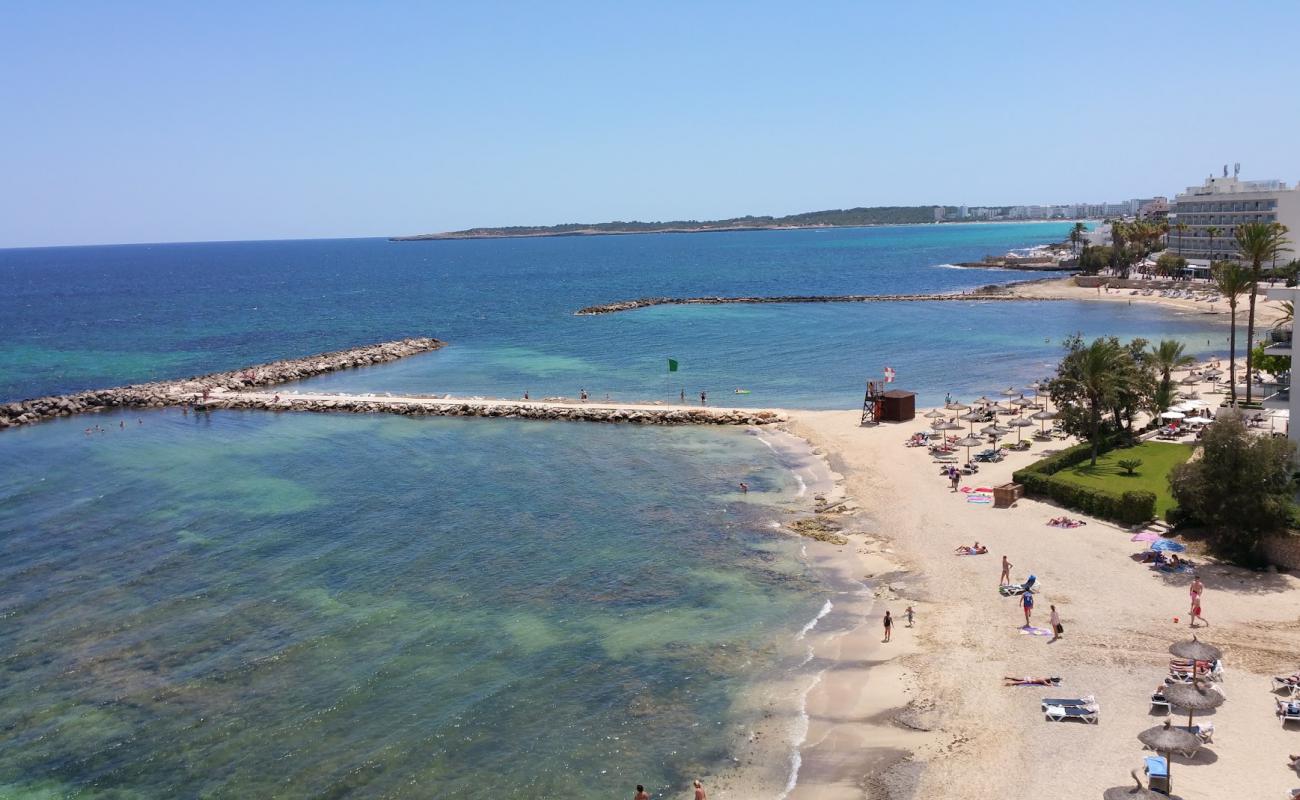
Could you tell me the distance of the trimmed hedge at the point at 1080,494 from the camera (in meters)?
36.9

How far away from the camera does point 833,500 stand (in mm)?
43906

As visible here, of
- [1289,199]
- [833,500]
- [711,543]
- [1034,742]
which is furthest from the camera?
[1289,199]

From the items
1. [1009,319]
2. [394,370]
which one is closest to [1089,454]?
[394,370]

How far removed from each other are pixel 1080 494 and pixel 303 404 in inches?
2150

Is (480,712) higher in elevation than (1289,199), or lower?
lower

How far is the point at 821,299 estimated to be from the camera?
144 metres

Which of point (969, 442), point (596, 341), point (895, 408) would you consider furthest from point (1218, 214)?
point (969, 442)

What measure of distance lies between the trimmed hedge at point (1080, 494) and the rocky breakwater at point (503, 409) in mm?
19869

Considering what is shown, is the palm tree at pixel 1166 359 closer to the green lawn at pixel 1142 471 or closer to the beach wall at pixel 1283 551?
the green lawn at pixel 1142 471

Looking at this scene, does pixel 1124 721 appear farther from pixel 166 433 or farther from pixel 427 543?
pixel 166 433

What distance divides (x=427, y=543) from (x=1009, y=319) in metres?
90.2

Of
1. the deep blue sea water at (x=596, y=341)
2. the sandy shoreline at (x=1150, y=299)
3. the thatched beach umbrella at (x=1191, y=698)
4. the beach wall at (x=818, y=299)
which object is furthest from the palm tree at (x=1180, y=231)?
the thatched beach umbrella at (x=1191, y=698)

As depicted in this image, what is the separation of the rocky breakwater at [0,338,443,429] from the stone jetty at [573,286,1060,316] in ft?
149

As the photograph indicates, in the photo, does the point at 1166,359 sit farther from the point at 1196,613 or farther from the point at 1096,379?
the point at 1196,613
